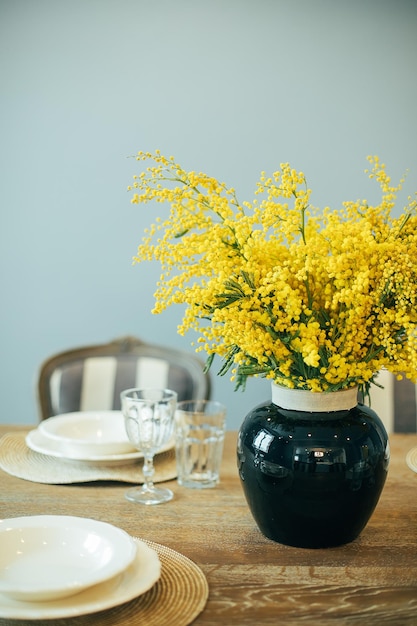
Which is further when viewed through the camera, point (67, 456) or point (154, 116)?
point (154, 116)

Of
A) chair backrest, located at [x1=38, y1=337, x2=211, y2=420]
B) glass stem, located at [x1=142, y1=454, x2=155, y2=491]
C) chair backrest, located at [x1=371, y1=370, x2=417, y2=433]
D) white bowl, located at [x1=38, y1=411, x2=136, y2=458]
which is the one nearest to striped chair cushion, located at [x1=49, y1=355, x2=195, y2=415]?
chair backrest, located at [x1=38, y1=337, x2=211, y2=420]

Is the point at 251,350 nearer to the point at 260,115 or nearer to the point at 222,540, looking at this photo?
the point at 222,540

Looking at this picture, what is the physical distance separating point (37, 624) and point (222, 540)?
35 cm

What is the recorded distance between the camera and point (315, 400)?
1.08m

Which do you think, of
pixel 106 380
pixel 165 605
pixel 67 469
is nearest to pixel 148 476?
pixel 67 469

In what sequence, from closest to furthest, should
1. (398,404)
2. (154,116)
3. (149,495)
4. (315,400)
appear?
1. (315,400)
2. (149,495)
3. (398,404)
4. (154,116)

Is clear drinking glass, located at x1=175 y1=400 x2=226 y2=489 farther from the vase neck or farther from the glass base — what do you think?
the vase neck

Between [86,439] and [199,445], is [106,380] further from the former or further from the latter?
[199,445]

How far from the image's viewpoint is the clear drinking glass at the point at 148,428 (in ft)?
4.27

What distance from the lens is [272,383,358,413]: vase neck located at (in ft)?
3.53

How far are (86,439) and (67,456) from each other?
7.7 inches

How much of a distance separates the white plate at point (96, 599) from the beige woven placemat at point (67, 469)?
1.46 feet

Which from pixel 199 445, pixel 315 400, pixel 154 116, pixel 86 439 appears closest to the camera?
pixel 315 400

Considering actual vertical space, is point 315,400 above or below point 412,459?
above
